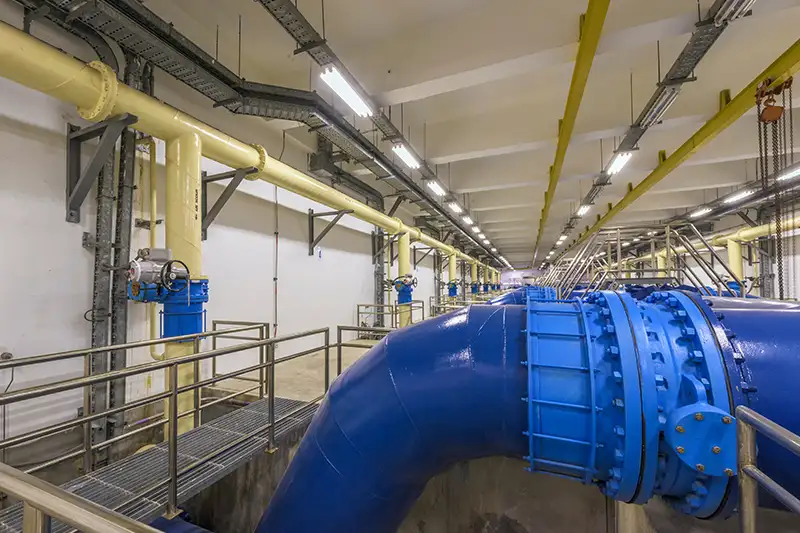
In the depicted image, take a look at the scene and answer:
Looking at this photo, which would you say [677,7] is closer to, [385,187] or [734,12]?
[734,12]

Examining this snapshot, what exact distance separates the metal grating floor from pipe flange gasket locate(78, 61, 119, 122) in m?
2.48

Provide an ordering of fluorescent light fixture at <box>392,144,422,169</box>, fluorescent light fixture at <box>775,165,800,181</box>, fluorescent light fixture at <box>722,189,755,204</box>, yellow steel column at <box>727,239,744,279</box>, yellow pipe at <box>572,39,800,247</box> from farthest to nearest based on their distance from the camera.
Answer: yellow steel column at <box>727,239,744,279</box> → fluorescent light fixture at <box>722,189,755,204</box> → fluorescent light fixture at <box>775,165,800,181</box> → fluorescent light fixture at <box>392,144,422,169</box> → yellow pipe at <box>572,39,800,247</box>

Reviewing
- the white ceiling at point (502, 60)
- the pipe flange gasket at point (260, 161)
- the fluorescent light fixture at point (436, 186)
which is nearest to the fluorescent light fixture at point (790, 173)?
the white ceiling at point (502, 60)

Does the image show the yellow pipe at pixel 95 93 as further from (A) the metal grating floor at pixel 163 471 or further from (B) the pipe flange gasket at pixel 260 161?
(A) the metal grating floor at pixel 163 471

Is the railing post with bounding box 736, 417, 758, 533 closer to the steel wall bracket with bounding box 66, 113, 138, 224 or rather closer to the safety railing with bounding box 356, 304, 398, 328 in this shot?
the steel wall bracket with bounding box 66, 113, 138, 224

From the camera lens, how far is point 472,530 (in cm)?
236

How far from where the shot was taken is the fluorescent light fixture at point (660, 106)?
11.1 ft

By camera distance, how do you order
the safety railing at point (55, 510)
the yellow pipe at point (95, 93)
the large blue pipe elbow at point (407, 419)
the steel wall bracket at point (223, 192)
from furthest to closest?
the steel wall bracket at point (223, 192)
the yellow pipe at point (95, 93)
the large blue pipe elbow at point (407, 419)
the safety railing at point (55, 510)

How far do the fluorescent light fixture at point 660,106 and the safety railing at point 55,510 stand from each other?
15.8 feet

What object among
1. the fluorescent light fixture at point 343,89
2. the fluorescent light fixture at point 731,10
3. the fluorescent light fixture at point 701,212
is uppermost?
the fluorescent light fixture at point 731,10

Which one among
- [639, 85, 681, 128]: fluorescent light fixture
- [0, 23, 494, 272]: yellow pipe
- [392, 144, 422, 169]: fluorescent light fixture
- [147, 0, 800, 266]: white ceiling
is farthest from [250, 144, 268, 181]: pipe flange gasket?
[639, 85, 681, 128]: fluorescent light fixture

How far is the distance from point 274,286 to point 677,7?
579 centimetres

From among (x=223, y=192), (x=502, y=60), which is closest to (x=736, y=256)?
(x=502, y=60)

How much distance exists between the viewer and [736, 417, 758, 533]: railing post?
0.85 meters
